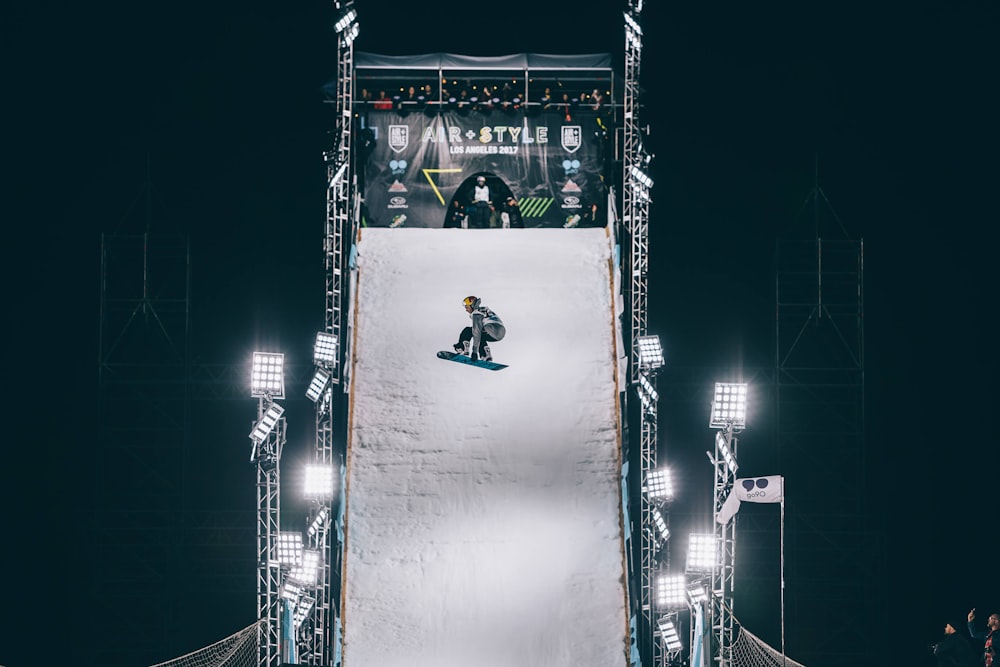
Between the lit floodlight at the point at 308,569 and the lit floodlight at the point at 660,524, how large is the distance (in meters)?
3.57

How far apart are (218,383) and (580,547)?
8192mm

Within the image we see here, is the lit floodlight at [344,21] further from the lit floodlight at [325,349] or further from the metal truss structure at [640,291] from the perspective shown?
the lit floodlight at [325,349]

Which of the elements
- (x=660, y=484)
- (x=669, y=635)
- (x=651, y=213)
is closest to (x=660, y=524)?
(x=660, y=484)

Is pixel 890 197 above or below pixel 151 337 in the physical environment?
above

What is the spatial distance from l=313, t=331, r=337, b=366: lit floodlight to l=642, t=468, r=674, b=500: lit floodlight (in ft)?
11.6

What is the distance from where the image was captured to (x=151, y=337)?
21.5m

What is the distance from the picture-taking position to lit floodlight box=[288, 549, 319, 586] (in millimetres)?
16656

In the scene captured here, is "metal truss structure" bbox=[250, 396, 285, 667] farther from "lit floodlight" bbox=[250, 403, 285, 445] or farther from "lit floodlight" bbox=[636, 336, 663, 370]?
"lit floodlight" bbox=[636, 336, 663, 370]

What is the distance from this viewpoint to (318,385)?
55.8 feet

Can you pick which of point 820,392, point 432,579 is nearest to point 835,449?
point 820,392

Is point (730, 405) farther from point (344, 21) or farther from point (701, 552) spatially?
point (344, 21)

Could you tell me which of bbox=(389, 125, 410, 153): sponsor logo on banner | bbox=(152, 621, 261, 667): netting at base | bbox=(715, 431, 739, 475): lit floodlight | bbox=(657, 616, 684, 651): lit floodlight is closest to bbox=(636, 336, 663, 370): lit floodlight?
bbox=(715, 431, 739, 475): lit floodlight

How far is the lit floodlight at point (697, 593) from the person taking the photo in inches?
Answer: 622

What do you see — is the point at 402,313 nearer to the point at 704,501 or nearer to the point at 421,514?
the point at 421,514
